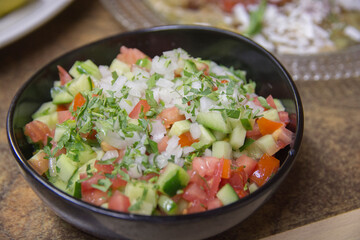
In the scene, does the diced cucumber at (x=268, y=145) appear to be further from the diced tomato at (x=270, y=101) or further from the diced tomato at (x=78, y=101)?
the diced tomato at (x=78, y=101)

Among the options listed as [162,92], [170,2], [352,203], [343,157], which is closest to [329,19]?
[170,2]

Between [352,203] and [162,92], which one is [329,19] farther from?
[162,92]

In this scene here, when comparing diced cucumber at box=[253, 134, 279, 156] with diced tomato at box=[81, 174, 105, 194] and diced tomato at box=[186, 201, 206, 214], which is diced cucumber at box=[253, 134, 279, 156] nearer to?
diced tomato at box=[186, 201, 206, 214]

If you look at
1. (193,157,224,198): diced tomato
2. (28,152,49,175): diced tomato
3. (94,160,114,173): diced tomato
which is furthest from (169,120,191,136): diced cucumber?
(28,152,49,175): diced tomato

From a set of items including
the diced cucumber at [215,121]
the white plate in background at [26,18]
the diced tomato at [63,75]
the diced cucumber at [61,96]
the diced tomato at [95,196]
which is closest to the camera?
the diced tomato at [95,196]

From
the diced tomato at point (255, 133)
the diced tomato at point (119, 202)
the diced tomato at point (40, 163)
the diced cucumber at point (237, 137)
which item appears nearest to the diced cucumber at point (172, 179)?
the diced tomato at point (119, 202)

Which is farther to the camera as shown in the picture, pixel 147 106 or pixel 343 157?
pixel 343 157
